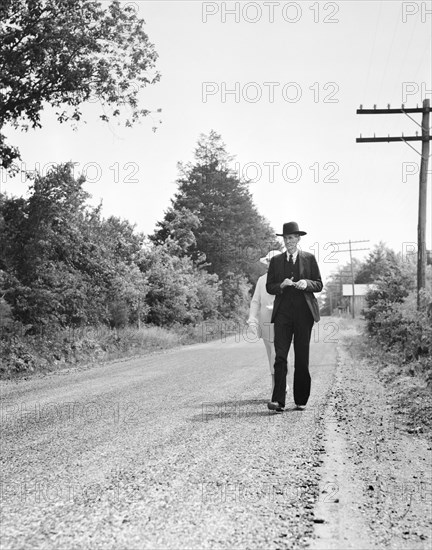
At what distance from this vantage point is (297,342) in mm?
8055

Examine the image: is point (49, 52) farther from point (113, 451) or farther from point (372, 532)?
point (372, 532)

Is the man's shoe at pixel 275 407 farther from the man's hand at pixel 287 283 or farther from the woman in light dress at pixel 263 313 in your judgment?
the man's hand at pixel 287 283

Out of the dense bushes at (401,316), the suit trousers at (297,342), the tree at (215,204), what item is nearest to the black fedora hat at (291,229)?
the suit trousers at (297,342)

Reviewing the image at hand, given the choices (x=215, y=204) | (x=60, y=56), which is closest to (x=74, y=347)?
(x=60, y=56)

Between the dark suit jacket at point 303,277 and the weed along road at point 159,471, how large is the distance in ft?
4.37

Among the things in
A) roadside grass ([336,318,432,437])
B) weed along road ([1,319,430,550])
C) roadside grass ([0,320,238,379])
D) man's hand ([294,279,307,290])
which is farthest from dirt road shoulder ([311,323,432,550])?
roadside grass ([0,320,238,379])

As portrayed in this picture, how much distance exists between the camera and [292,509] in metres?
3.78

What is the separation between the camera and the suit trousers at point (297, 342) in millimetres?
7953

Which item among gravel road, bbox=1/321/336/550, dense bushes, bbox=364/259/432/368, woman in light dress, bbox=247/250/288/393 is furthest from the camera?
dense bushes, bbox=364/259/432/368

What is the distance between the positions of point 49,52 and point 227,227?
124 ft

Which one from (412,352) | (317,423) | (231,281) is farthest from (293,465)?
(231,281)

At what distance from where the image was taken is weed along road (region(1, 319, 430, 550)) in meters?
3.31

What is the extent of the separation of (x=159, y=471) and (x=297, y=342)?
3796 millimetres

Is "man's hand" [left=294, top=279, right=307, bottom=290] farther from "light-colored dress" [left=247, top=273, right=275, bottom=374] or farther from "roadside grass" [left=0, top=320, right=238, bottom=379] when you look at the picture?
"roadside grass" [left=0, top=320, right=238, bottom=379]
